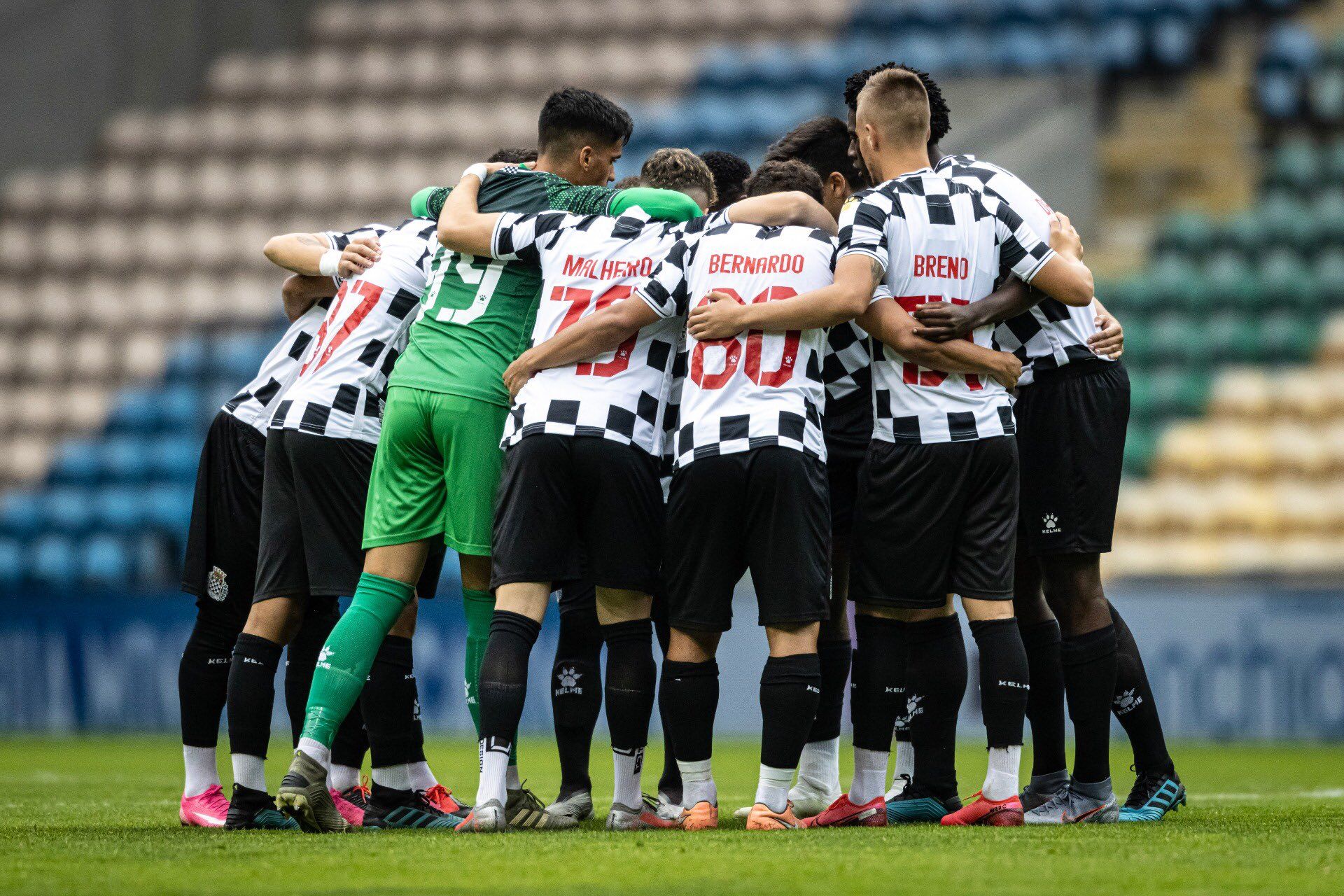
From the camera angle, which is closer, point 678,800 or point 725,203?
point 678,800

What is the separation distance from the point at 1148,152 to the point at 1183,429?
3048 mm

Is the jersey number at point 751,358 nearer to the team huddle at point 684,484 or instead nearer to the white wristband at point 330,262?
the team huddle at point 684,484

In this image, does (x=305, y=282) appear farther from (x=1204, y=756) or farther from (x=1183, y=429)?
(x=1183, y=429)

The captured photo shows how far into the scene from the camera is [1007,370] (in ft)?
15.1

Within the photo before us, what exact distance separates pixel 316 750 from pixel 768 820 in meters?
1.26

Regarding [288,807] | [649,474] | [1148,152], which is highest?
[1148,152]

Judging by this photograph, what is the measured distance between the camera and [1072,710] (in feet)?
15.9

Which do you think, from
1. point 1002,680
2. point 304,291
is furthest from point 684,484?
point 304,291

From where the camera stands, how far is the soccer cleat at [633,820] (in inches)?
182

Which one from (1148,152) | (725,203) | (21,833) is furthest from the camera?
(1148,152)

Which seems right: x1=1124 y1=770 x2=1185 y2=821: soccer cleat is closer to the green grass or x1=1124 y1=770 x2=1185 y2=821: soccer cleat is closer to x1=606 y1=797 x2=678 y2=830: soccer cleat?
the green grass

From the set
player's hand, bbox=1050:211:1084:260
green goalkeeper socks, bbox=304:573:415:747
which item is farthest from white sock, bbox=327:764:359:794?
player's hand, bbox=1050:211:1084:260

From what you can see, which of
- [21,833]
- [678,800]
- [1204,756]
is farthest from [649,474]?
[1204,756]

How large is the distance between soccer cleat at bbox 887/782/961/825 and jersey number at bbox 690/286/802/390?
4.32 feet
